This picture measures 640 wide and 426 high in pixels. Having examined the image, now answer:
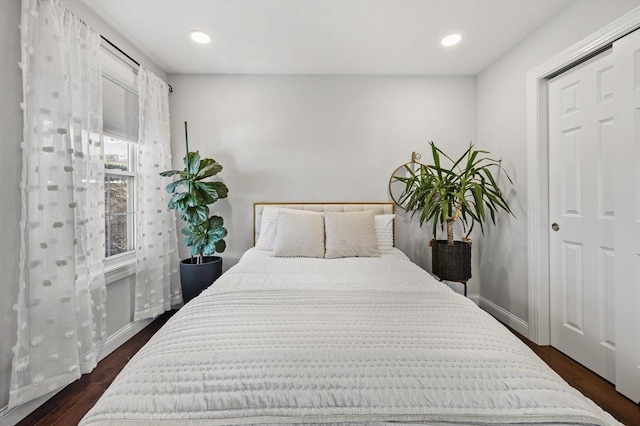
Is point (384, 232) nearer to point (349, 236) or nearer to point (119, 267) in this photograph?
point (349, 236)

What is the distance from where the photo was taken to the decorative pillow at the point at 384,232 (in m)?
2.69

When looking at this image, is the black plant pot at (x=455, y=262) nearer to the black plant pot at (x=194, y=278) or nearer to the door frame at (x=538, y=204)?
the door frame at (x=538, y=204)

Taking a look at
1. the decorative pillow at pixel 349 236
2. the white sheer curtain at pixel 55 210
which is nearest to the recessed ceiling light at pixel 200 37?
the white sheer curtain at pixel 55 210

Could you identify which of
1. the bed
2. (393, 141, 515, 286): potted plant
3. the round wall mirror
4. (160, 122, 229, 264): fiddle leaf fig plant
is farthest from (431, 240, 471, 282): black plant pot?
(160, 122, 229, 264): fiddle leaf fig plant

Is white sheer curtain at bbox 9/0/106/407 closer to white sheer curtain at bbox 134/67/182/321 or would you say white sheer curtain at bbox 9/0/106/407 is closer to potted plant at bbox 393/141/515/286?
white sheer curtain at bbox 134/67/182/321

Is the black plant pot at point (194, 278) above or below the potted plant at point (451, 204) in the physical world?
below

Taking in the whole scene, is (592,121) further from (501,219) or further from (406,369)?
(406,369)

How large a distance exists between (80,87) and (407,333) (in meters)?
2.40

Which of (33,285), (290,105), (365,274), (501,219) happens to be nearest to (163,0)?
(290,105)

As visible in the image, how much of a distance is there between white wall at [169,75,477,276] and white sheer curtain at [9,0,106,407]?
1.20m

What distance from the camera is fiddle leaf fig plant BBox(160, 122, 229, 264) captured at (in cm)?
264

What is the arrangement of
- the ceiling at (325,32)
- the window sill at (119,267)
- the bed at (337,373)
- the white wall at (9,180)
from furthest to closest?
the window sill at (119,267) < the ceiling at (325,32) < the white wall at (9,180) < the bed at (337,373)

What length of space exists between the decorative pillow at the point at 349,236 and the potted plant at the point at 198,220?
1072 mm

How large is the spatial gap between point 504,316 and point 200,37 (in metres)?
3.72
